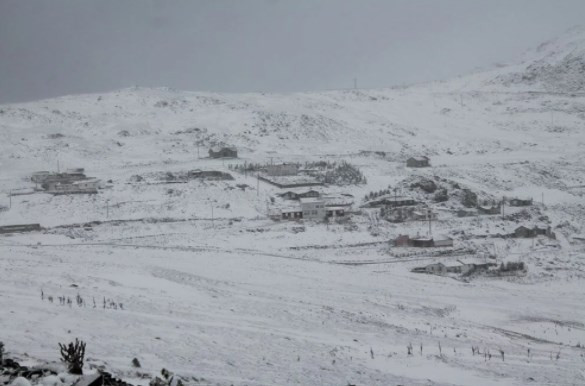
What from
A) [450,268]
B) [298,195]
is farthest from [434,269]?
[298,195]

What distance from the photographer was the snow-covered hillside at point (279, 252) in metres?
13.2

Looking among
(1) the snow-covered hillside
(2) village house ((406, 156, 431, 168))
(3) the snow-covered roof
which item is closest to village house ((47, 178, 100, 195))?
(1) the snow-covered hillside

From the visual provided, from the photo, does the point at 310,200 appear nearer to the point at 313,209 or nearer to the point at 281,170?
the point at 313,209

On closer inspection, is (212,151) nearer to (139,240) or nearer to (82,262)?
(139,240)

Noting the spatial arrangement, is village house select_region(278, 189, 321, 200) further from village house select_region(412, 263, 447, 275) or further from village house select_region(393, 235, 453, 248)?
village house select_region(412, 263, 447, 275)

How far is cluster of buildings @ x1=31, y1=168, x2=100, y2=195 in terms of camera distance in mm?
52375

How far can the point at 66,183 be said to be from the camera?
176ft

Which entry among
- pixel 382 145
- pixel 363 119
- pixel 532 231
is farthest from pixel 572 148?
pixel 532 231

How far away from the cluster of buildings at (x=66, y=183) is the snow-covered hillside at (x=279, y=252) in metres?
1.57

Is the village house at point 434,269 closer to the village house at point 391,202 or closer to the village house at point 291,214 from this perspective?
the village house at point 291,214

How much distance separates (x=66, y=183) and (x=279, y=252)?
90.6 ft

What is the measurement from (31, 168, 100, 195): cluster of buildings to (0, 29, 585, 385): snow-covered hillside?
1.57m

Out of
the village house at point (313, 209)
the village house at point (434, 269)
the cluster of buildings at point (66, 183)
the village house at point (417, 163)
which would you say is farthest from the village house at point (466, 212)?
the cluster of buildings at point (66, 183)

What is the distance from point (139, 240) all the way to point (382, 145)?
5468 centimetres
